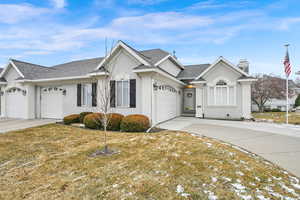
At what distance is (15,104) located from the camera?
1445cm

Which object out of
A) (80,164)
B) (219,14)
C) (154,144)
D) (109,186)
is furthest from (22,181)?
(219,14)

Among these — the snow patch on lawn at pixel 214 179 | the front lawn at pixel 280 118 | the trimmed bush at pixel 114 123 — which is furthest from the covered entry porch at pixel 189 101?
the snow patch on lawn at pixel 214 179

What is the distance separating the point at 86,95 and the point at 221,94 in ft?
37.1

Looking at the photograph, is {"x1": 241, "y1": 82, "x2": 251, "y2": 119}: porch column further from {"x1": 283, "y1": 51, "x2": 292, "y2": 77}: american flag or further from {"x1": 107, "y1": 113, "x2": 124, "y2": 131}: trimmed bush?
{"x1": 107, "y1": 113, "x2": 124, "y2": 131}: trimmed bush

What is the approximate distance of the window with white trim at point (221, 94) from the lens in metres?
13.1

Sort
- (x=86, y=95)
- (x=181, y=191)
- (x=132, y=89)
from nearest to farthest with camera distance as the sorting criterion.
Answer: (x=181, y=191) < (x=132, y=89) < (x=86, y=95)

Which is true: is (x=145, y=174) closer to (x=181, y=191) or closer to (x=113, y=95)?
(x=181, y=191)

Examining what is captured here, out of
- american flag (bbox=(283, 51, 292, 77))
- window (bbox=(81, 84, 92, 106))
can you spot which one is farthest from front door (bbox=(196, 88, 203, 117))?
window (bbox=(81, 84, 92, 106))

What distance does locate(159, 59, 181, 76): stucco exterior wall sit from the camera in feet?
45.4

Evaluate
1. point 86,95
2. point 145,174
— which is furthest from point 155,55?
point 145,174

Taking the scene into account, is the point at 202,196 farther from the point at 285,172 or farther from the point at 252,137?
the point at 252,137

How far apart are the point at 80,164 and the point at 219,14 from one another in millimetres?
13600

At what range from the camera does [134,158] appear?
4.91 metres

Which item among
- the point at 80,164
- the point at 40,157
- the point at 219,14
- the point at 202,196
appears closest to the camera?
the point at 202,196
